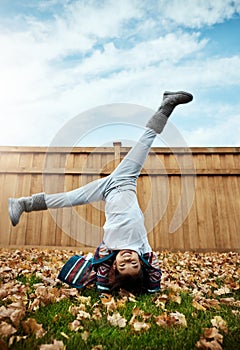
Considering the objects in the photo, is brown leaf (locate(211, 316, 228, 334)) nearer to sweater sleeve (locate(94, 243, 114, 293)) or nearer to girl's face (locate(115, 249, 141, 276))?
girl's face (locate(115, 249, 141, 276))

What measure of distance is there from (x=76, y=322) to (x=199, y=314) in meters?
0.73

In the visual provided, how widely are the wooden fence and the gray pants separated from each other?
201 centimetres

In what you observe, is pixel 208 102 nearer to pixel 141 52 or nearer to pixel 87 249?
pixel 141 52

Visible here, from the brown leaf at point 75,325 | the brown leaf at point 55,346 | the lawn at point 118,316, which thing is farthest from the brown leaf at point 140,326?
the brown leaf at point 55,346

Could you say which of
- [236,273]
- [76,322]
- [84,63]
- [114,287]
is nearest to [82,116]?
[114,287]

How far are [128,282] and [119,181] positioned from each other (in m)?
0.86

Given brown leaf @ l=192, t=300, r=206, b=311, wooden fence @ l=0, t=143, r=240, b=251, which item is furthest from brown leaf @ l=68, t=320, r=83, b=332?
wooden fence @ l=0, t=143, r=240, b=251

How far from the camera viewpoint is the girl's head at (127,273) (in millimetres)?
2199

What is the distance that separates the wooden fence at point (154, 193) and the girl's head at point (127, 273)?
2.45m

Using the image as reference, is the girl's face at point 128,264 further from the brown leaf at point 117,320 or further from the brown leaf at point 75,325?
the brown leaf at point 75,325

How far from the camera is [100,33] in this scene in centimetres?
479

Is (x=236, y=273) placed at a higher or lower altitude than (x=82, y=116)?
lower

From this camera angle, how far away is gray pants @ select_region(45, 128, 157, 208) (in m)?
2.64

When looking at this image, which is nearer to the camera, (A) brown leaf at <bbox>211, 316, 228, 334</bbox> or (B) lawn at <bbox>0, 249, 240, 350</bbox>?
(B) lawn at <bbox>0, 249, 240, 350</bbox>
